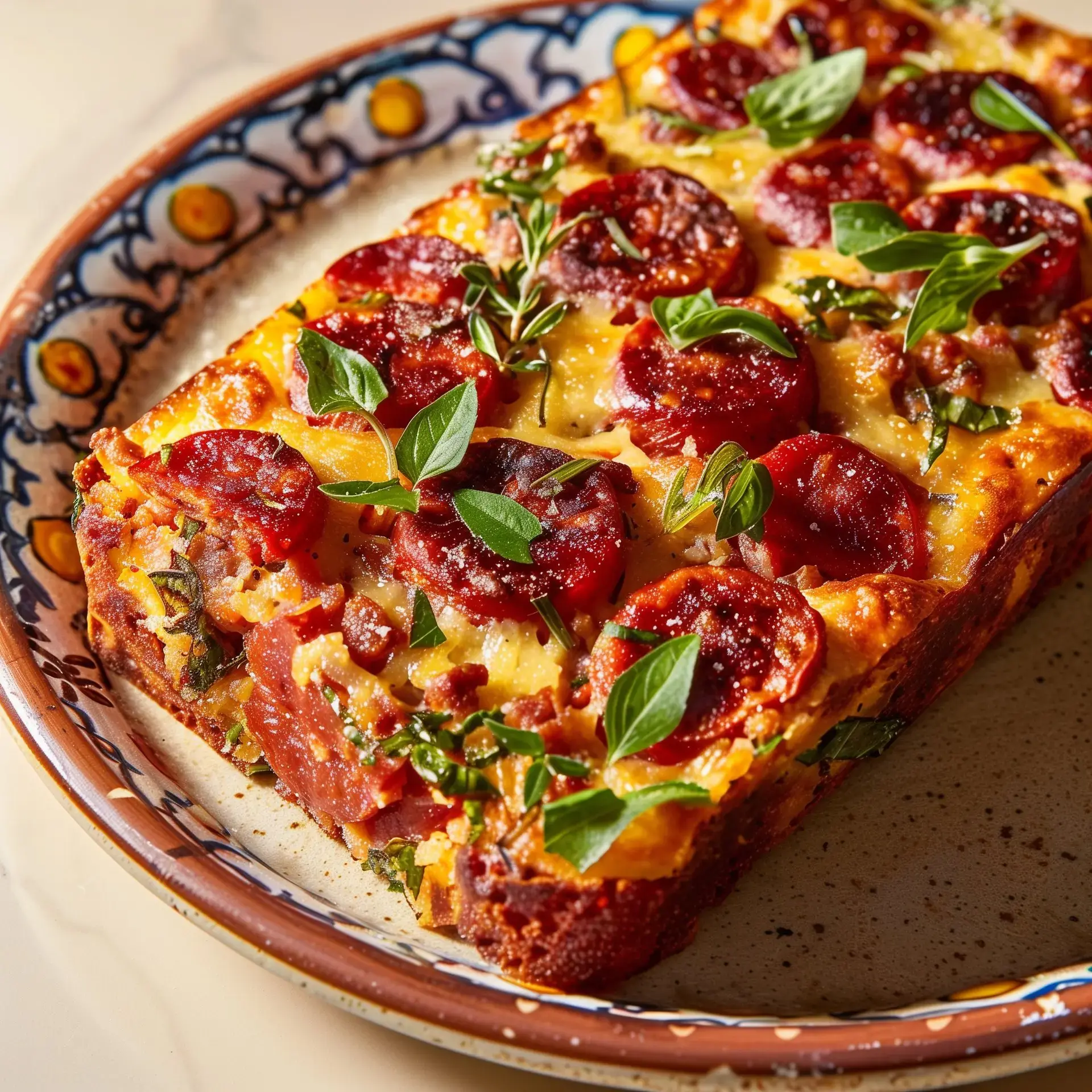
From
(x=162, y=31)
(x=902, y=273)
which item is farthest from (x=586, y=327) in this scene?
(x=162, y=31)

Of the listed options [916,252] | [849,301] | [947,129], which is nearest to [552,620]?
[849,301]

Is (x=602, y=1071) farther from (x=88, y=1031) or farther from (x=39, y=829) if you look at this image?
(x=39, y=829)

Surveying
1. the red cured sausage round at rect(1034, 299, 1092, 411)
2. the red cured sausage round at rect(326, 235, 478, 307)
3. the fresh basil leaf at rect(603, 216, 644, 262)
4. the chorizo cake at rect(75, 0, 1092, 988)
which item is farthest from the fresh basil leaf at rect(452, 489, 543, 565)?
the red cured sausage round at rect(1034, 299, 1092, 411)

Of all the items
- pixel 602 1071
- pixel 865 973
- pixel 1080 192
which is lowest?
pixel 865 973

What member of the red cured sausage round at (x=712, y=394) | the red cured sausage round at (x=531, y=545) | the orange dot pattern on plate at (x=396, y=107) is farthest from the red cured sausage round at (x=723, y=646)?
the orange dot pattern on plate at (x=396, y=107)

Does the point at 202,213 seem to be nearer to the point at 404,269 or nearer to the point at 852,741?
the point at 404,269

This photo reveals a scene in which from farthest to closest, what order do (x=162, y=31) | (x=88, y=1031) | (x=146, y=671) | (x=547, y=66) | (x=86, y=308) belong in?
(x=162, y=31)
(x=547, y=66)
(x=86, y=308)
(x=146, y=671)
(x=88, y=1031)

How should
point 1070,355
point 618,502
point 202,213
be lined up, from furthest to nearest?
point 202,213 → point 1070,355 → point 618,502

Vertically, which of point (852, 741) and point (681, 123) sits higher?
point (681, 123)
